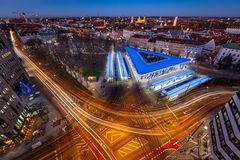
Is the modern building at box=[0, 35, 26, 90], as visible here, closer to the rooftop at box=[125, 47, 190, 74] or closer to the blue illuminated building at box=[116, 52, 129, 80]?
the blue illuminated building at box=[116, 52, 129, 80]

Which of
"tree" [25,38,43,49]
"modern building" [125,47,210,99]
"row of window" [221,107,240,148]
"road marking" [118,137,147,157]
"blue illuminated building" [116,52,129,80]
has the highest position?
"row of window" [221,107,240,148]

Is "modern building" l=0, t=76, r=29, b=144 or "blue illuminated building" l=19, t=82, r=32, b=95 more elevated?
"modern building" l=0, t=76, r=29, b=144

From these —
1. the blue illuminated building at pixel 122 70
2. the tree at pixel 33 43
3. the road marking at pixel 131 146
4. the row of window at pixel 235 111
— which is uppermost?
the row of window at pixel 235 111

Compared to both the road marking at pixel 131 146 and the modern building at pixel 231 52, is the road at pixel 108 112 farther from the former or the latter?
the modern building at pixel 231 52

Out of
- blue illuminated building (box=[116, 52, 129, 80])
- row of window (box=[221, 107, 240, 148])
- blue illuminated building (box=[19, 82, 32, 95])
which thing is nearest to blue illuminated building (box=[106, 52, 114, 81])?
blue illuminated building (box=[116, 52, 129, 80])

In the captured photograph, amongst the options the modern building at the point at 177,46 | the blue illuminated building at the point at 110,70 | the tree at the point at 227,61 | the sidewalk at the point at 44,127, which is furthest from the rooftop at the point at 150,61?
the sidewalk at the point at 44,127

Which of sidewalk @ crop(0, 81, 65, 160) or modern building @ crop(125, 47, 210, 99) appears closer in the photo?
sidewalk @ crop(0, 81, 65, 160)

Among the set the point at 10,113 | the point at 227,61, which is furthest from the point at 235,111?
the point at 227,61
